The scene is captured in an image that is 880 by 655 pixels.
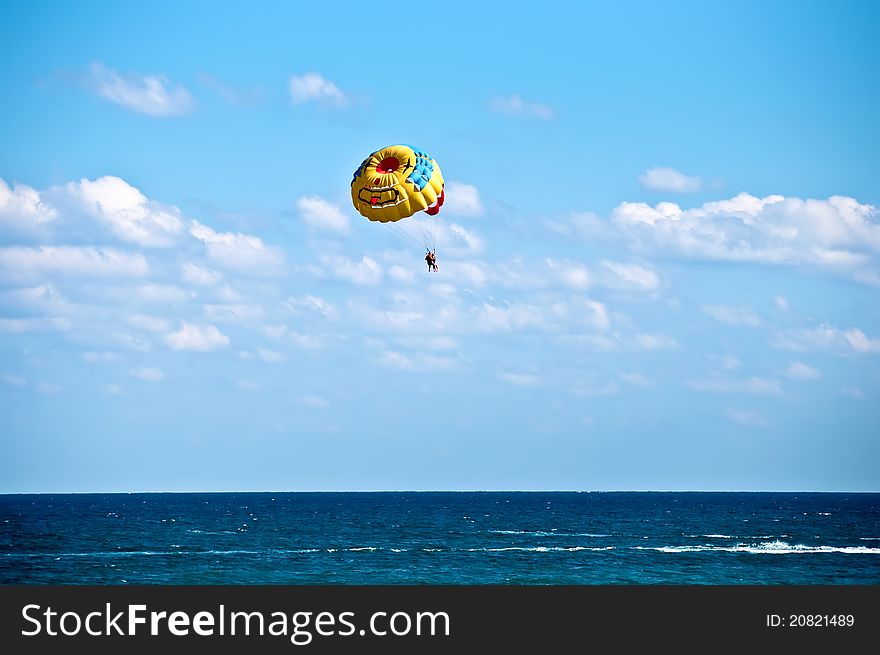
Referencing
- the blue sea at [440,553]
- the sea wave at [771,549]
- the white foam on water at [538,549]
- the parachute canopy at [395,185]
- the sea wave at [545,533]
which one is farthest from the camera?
the sea wave at [545,533]

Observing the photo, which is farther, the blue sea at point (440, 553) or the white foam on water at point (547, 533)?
the white foam on water at point (547, 533)

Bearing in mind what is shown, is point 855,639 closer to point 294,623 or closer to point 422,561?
point 294,623

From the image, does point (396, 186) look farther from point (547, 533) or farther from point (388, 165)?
point (547, 533)

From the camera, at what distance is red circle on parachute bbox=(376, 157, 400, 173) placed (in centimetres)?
5256

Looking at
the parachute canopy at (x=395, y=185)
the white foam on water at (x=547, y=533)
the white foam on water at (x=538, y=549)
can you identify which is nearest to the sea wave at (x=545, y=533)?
the white foam on water at (x=547, y=533)

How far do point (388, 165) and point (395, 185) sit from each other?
1.72 meters

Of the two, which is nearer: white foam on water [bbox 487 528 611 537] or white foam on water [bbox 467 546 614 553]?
white foam on water [bbox 467 546 614 553]

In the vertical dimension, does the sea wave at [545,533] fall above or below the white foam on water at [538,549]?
above

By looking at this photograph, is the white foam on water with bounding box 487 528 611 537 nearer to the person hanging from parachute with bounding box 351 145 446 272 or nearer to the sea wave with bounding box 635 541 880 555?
the sea wave with bounding box 635 541 880 555

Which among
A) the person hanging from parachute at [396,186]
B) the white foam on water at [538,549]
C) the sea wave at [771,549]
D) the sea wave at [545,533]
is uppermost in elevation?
the person hanging from parachute at [396,186]

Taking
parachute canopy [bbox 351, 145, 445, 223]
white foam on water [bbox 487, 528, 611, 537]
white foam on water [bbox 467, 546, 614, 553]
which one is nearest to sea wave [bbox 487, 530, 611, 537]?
white foam on water [bbox 487, 528, 611, 537]

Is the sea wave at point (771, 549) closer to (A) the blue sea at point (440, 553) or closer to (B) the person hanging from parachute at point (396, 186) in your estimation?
(A) the blue sea at point (440, 553)

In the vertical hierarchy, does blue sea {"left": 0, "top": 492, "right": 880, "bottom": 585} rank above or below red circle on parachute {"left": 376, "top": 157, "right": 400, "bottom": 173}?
below

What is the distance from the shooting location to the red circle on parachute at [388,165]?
52562 millimetres
